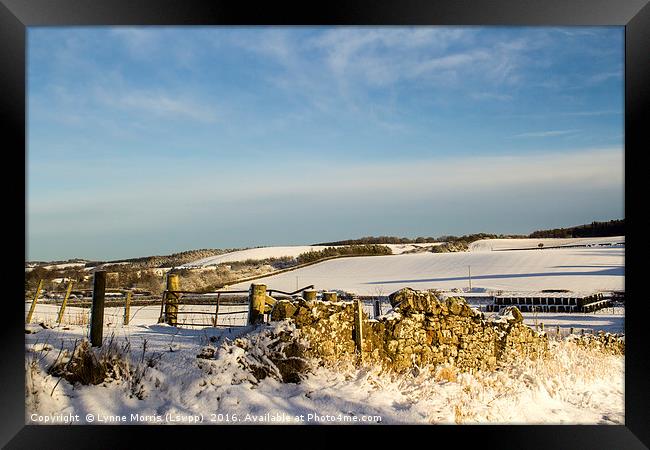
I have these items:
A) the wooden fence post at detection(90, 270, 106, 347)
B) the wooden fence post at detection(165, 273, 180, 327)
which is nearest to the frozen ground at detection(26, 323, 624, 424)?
the wooden fence post at detection(90, 270, 106, 347)

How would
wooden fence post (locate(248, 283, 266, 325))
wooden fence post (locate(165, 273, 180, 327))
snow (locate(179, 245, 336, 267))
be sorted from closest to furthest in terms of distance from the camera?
1. wooden fence post (locate(248, 283, 266, 325))
2. wooden fence post (locate(165, 273, 180, 327))
3. snow (locate(179, 245, 336, 267))

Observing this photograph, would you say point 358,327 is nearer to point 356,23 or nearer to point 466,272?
point 356,23

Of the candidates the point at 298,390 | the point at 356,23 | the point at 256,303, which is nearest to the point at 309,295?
the point at 256,303

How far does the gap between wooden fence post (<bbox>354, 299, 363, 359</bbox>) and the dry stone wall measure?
0.04 meters

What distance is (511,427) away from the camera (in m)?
3.56

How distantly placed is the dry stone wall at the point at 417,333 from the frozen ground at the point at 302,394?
0.21m

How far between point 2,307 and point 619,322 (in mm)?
6679

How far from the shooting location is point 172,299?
288 inches

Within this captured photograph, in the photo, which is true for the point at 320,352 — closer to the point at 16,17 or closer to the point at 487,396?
the point at 487,396

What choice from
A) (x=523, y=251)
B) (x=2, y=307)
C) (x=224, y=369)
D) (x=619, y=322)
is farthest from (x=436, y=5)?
(x=523, y=251)

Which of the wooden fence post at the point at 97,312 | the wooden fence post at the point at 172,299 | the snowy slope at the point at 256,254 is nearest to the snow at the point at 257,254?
the snowy slope at the point at 256,254

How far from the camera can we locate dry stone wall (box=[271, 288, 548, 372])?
4.67 m

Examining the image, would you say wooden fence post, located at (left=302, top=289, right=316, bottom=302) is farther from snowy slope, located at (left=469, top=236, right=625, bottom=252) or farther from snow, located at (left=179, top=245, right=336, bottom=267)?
snowy slope, located at (left=469, top=236, right=625, bottom=252)

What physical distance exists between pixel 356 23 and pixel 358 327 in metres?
2.85
